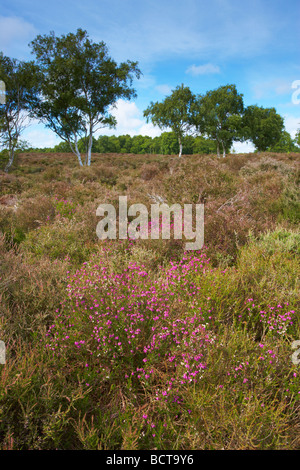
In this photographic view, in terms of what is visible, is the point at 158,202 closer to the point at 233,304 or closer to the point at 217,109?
the point at 233,304

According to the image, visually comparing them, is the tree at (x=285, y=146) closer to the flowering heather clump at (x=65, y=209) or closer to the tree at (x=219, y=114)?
the tree at (x=219, y=114)

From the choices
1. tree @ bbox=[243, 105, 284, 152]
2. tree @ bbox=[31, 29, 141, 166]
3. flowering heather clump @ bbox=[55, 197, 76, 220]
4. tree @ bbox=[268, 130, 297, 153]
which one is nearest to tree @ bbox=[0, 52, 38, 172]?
tree @ bbox=[31, 29, 141, 166]

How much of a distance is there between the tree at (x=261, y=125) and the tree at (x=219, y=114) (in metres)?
2.70

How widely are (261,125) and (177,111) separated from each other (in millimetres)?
16060

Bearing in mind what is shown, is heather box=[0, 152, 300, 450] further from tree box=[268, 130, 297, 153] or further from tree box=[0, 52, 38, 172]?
tree box=[268, 130, 297, 153]

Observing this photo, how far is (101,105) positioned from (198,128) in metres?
22.8

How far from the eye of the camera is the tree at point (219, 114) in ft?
129

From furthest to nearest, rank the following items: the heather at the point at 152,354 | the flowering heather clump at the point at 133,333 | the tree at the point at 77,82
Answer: the tree at the point at 77,82, the flowering heather clump at the point at 133,333, the heather at the point at 152,354

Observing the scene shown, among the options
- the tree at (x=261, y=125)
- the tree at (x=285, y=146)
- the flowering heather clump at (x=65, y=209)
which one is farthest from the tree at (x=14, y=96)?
the tree at (x=285, y=146)

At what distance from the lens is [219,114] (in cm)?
4025

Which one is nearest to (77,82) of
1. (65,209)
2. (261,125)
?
(65,209)

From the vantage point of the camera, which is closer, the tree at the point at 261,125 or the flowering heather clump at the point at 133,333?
Result: the flowering heather clump at the point at 133,333

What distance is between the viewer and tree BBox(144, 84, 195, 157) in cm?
3884

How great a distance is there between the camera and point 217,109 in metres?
39.5
